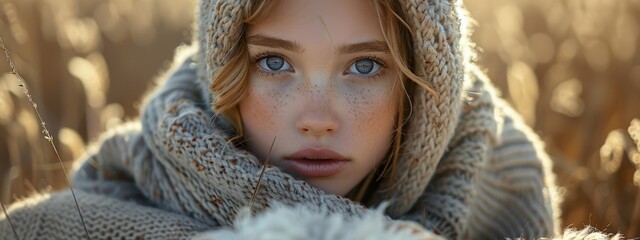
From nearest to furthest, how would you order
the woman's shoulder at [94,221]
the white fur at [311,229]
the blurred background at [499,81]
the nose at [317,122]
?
→ the white fur at [311,229] → the nose at [317,122] → the woman's shoulder at [94,221] → the blurred background at [499,81]

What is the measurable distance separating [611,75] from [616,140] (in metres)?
1.15

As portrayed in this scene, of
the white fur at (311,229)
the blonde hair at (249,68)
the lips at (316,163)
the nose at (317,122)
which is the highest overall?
the blonde hair at (249,68)

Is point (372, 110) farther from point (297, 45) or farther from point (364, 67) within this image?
point (297, 45)

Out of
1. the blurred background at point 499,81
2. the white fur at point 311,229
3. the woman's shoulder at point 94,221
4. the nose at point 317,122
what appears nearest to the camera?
the white fur at point 311,229

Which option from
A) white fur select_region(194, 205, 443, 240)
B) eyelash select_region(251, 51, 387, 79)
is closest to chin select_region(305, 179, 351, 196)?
eyelash select_region(251, 51, 387, 79)

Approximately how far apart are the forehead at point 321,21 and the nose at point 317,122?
0.14 m

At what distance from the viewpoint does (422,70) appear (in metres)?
1.77

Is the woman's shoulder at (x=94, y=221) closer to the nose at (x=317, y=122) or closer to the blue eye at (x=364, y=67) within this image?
the nose at (x=317, y=122)

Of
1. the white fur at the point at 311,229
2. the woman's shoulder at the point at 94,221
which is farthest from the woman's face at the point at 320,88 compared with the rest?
the white fur at the point at 311,229

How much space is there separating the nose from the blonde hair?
0.17m

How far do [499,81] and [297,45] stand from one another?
1.76m

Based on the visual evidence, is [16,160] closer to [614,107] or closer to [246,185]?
[246,185]

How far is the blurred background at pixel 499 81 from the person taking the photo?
232cm

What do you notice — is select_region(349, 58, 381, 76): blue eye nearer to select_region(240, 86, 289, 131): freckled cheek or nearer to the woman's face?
the woman's face
